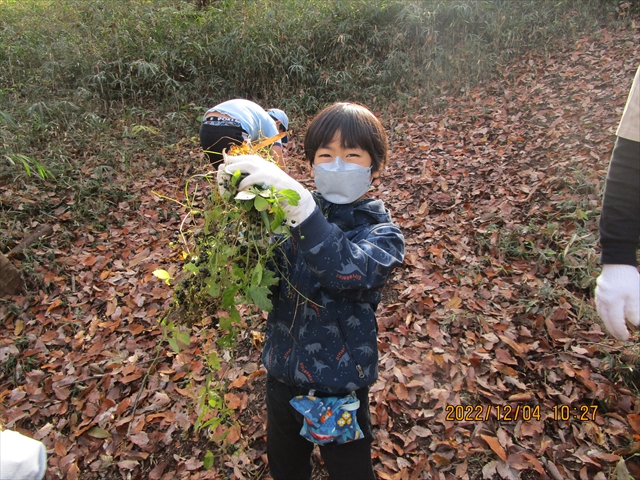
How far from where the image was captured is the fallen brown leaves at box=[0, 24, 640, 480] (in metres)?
2.39

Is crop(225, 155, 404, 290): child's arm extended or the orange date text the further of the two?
the orange date text

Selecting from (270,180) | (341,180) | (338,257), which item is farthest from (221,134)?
(338,257)

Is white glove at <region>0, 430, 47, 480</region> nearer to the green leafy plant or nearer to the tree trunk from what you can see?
the green leafy plant

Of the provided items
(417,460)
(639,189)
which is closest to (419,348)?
(417,460)

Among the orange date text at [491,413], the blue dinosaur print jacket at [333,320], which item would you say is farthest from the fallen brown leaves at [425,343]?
the blue dinosaur print jacket at [333,320]

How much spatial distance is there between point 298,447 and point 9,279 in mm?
3414

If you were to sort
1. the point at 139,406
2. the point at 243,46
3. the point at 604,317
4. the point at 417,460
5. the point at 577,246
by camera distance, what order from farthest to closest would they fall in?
the point at 243,46
the point at 577,246
the point at 139,406
the point at 417,460
the point at 604,317

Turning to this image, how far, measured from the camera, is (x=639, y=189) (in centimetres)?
134

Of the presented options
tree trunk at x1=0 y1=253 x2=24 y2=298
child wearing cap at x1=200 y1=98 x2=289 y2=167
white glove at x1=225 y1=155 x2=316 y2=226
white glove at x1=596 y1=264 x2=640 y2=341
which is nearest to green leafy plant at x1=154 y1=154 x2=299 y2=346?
white glove at x1=225 y1=155 x2=316 y2=226

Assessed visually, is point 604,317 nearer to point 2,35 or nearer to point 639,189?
point 639,189

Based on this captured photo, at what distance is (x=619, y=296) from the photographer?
1.38m

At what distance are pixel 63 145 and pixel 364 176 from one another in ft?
18.2

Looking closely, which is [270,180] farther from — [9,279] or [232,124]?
[9,279]

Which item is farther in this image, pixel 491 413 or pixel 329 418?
pixel 491 413
